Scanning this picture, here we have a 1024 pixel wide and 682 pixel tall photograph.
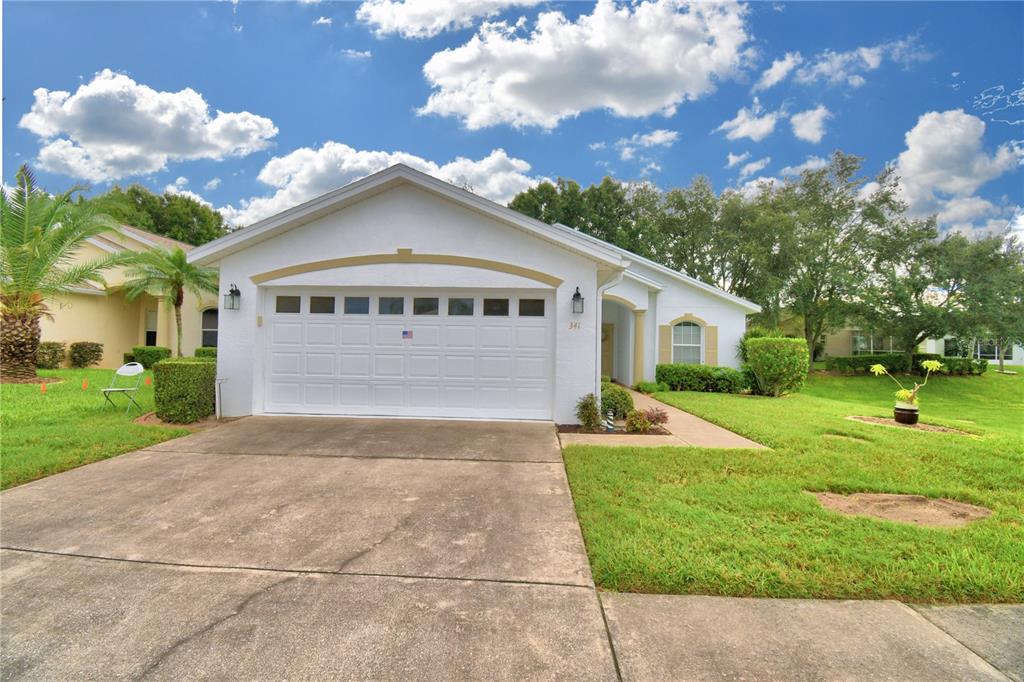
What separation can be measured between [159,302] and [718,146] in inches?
1034

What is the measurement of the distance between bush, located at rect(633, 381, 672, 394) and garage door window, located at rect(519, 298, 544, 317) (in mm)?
7529

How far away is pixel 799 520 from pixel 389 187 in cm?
784

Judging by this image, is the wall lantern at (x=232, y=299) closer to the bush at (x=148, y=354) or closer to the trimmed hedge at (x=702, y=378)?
the bush at (x=148, y=354)

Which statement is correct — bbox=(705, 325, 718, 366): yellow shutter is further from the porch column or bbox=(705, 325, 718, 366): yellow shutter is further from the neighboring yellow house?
the neighboring yellow house

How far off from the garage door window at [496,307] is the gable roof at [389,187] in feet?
4.66

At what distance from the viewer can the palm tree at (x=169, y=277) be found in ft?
48.5

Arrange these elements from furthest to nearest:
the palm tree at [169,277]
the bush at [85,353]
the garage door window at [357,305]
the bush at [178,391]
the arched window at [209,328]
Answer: the arched window at [209,328] < the bush at [85,353] < the palm tree at [169,277] < the garage door window at [357,305] < the bush at [178,391]

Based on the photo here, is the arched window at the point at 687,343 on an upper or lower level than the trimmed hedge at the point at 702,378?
upper

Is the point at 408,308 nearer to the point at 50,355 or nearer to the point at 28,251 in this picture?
the point at 28,251

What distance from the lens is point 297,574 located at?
10.0ft

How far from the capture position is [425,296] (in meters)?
8.61

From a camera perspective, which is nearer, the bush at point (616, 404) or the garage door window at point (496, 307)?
the bush at point (616, 404)

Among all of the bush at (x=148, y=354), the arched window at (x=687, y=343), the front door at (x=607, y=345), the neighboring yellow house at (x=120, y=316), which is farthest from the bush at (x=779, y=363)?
the bush at (x=148, y=354)

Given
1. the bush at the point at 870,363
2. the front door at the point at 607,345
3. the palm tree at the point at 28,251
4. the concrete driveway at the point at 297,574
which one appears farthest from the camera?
the bush at the point at 870,363
